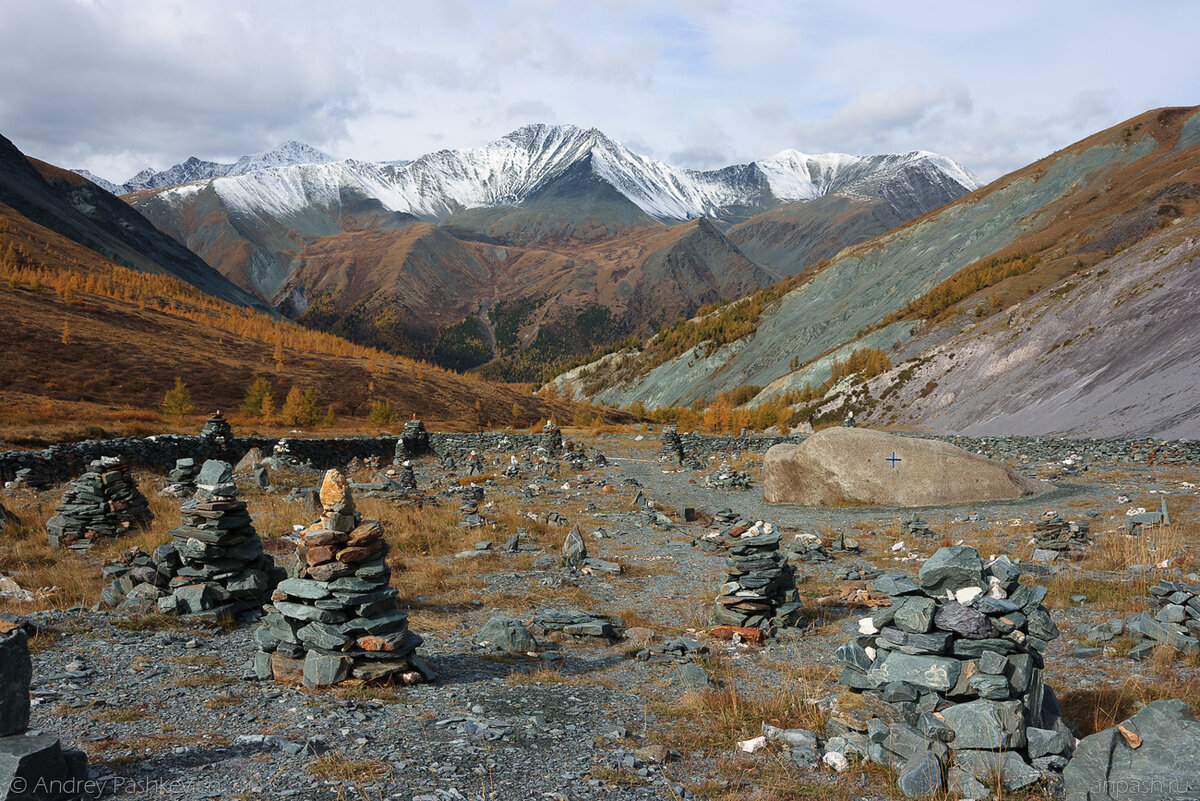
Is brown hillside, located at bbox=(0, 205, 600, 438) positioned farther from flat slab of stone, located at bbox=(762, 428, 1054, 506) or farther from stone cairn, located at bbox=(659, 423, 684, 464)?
flat slab of stone, located at bbox=(762, 428, 1054, 506)

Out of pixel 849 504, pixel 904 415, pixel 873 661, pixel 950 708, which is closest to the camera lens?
pixel 950 708

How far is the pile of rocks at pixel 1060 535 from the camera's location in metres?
15.9

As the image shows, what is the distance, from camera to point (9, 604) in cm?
1076

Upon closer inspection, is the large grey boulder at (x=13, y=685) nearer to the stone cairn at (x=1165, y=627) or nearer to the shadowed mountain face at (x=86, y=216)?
the stone cairn at (x=1165, y=627)

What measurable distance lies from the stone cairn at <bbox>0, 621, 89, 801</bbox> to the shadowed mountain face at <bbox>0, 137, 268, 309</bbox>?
7408 inches

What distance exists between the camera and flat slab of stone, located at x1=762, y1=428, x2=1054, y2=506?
2512cm

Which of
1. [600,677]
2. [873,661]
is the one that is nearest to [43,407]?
[600,677]

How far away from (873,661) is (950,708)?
1.02m

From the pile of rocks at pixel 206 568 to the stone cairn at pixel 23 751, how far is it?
5939 mm

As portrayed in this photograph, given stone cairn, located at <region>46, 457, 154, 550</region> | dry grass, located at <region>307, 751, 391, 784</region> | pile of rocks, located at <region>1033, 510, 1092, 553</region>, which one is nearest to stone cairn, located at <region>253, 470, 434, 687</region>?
dry grass, located at <region>307, 751, 391, 784</region>

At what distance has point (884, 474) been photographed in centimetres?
2641

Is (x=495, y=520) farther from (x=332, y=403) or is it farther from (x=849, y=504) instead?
(x=332, y=403)

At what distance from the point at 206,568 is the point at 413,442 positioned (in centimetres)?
3844

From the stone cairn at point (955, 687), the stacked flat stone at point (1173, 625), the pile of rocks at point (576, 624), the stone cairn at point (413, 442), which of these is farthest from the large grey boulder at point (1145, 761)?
the stone cairn at point (413, 442)
